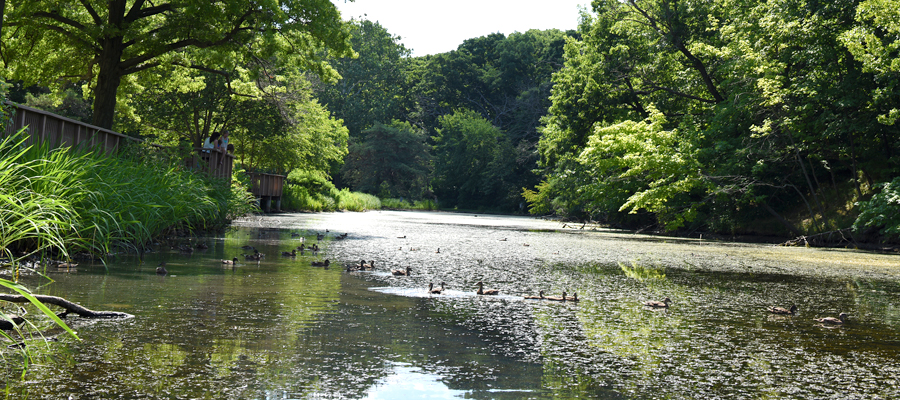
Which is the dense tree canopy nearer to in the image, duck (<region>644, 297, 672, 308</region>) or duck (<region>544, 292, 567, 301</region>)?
duck (<region>644, 297, 672, 308</region>)

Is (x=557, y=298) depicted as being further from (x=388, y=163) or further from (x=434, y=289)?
(x=388, y=163)

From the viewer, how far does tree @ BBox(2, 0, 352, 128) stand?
1501cm

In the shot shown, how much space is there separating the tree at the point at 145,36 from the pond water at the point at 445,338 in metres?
8.89

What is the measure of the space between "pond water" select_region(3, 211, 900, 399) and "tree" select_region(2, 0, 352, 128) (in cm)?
889

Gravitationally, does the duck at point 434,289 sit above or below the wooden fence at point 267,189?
below

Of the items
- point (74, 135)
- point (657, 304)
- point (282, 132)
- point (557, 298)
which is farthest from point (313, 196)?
point (657, 304)

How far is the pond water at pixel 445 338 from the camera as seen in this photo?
2867 millimetres

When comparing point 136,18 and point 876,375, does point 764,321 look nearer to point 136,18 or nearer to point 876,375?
point 876,375

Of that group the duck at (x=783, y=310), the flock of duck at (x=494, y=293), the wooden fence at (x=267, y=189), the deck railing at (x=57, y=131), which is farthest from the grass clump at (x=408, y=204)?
the duck at (x=783, y=310)

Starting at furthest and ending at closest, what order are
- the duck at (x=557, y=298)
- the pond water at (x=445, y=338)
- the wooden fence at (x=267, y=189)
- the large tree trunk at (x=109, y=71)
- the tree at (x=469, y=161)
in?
1. the tree at (x=469, y=161)
2. the wooden fence at (x=267, y=189)
3. the large tree trunk at (x=109, y=71)
4. the duck at (x=557, y=298)
5. the pond water at (x=445, y=338)

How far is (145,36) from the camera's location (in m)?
15.0

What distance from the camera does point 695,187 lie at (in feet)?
74.3

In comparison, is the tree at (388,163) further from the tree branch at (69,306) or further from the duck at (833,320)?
the tree branch at (69,306)

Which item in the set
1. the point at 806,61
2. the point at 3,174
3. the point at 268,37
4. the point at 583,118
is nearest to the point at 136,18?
the point at 268,37
